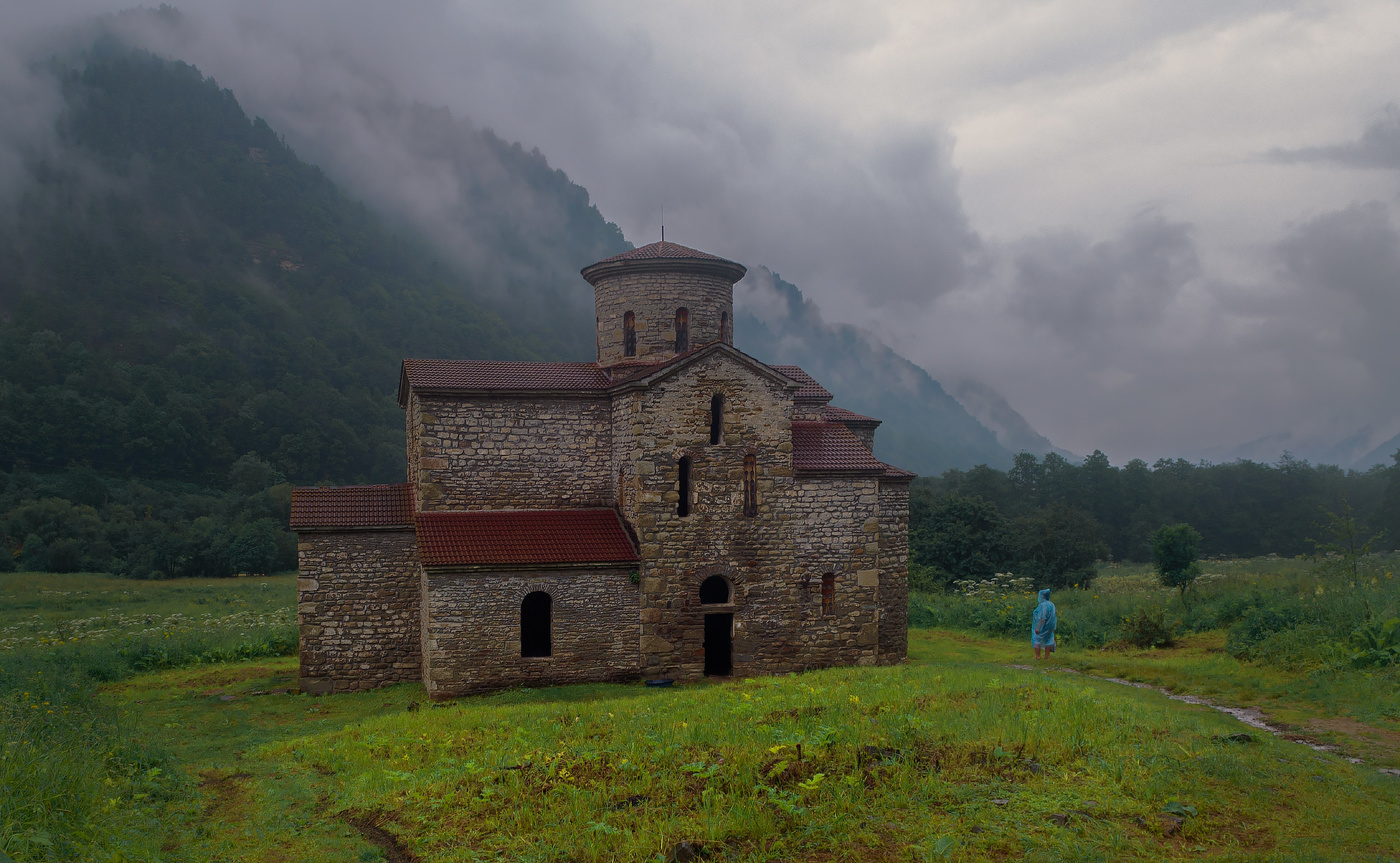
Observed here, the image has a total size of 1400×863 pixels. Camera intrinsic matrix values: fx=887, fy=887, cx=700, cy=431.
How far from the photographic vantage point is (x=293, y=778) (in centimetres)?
1213

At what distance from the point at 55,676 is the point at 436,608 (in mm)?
7688

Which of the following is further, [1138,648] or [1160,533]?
[1160,533]

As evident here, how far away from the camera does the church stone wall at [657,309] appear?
23234 mm

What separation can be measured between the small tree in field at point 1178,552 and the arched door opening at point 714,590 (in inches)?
695

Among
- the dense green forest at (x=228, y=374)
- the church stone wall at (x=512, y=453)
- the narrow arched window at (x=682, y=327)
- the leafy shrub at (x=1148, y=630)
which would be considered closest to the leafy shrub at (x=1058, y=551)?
the dense green forest at (x=228, y=374)

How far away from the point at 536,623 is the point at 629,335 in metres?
7.80

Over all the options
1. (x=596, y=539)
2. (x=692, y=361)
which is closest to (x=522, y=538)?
(x=596, y=539)

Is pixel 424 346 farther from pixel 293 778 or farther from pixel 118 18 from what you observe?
pixel 293 778

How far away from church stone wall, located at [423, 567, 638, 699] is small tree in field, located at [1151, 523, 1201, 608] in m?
20.3

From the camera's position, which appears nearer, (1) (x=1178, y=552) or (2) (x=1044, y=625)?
(2) (x=1044, y=625)

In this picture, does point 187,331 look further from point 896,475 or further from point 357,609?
point 896,475

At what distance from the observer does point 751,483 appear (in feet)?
66.9

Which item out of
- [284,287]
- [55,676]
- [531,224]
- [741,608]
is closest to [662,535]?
[741,608]

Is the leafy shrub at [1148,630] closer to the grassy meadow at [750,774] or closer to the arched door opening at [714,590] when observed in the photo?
the grassy meadow at [750,774]
